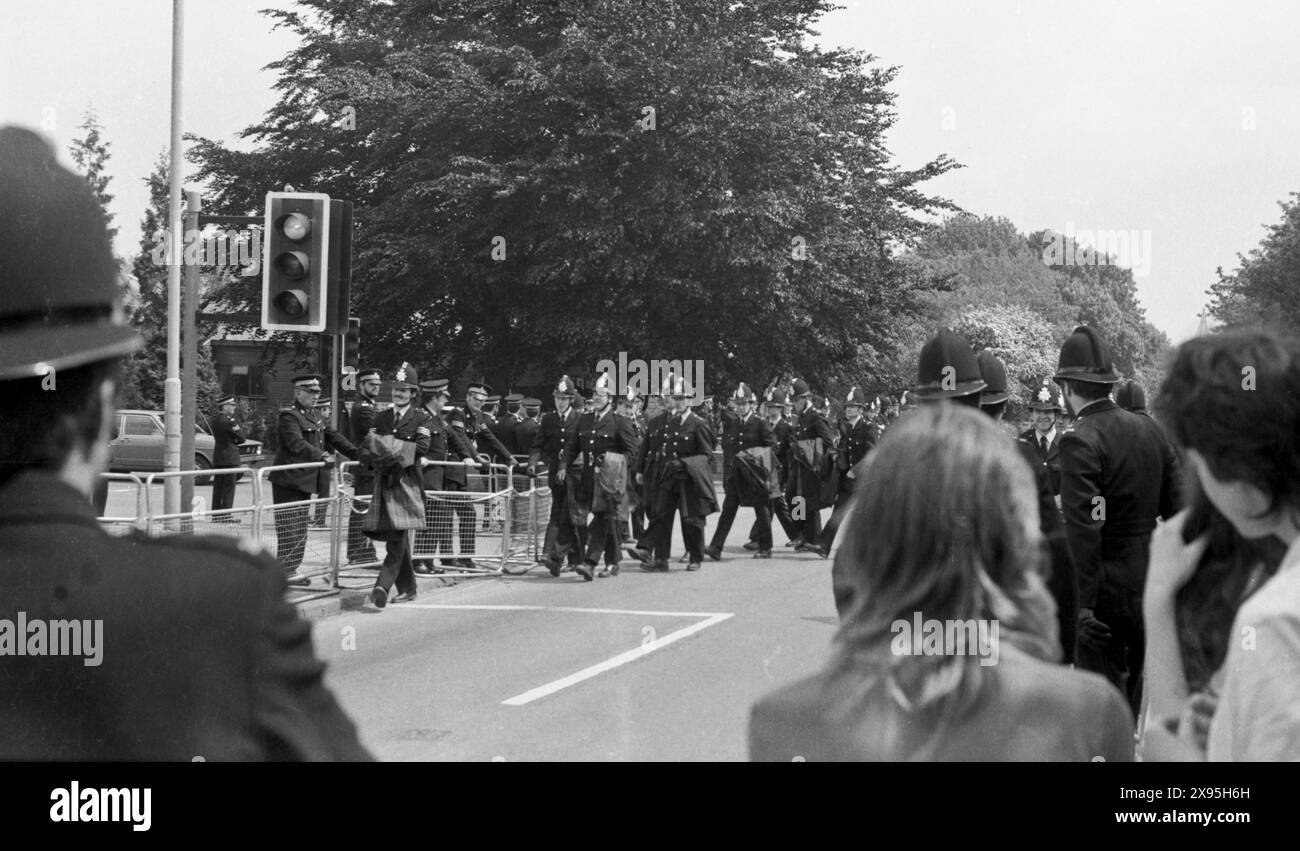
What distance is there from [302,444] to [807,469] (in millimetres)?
6778

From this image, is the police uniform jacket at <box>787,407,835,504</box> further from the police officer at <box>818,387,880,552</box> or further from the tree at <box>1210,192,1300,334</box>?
A: the tree at <box>1210,192,1300,334</box>

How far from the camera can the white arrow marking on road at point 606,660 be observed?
25.8 ft

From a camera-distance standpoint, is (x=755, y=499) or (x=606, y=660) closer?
(x=606, y=660)

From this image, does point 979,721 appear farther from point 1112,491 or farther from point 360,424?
point 360,424

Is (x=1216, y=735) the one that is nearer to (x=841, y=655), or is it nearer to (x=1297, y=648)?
(x=1297, y=648)

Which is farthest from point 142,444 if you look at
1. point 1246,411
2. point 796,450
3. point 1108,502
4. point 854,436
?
point 1246,411

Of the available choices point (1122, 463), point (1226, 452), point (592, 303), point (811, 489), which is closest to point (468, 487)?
point (811, 489)

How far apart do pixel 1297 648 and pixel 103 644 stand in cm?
144

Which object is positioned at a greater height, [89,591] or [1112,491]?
[89,591]

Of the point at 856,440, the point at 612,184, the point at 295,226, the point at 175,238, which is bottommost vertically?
the point at 856,440

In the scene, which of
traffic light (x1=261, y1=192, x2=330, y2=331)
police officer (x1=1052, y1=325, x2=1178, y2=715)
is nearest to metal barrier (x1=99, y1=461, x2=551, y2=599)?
traffic light (x1=261, y1=192, x2=330, y2=331)

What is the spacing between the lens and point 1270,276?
173ft
